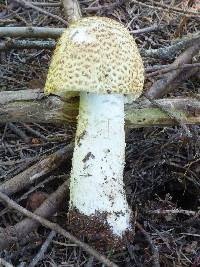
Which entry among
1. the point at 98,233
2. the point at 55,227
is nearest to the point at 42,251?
the point at 55,227

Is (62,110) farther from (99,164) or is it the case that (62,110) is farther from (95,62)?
(95,62)

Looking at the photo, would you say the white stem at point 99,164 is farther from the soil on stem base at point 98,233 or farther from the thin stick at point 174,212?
the thin stick at point 174,212

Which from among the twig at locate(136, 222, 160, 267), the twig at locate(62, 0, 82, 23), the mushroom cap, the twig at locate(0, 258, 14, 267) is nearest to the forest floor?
the twig at locate(136, 222, 160, 267)

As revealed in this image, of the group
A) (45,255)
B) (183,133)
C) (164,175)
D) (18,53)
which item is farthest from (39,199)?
(18,53)

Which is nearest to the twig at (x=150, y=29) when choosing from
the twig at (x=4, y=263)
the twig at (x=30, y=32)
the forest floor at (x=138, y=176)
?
the forest floor at (x=138, y=176)

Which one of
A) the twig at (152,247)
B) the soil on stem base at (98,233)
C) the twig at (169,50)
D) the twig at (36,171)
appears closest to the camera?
the twig at (152,247)

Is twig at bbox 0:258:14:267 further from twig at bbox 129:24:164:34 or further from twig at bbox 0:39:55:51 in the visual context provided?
twig at bbox 129:24:164:34
